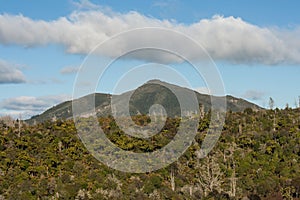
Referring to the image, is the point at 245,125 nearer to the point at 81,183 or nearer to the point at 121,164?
the point at 121,164

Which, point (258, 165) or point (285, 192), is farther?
point (258, 165)

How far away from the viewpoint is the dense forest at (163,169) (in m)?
56.0

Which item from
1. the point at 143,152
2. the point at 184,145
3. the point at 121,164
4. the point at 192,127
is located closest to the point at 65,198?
the point at 121,164

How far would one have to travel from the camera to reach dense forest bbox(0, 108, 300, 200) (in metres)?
56.0

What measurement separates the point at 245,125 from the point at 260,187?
29724 millimetres

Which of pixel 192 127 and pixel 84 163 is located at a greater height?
pixel 192 127

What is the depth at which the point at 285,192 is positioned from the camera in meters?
56.7

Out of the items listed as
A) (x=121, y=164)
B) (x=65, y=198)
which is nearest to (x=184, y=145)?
(x=121, y=164)

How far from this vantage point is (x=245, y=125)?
3366 inches

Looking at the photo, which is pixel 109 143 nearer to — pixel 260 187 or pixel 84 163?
pixel 84 163

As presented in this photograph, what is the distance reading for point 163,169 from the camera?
2628 inches

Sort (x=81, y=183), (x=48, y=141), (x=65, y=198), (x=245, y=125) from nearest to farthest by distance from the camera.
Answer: (x=65, y=198)
(x=81, y=183)
(x=48, y=141)
(x=245, y=125)

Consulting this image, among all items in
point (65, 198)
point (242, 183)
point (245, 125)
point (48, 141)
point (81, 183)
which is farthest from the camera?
point (245, 125)

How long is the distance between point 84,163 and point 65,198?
16128 millimetres
